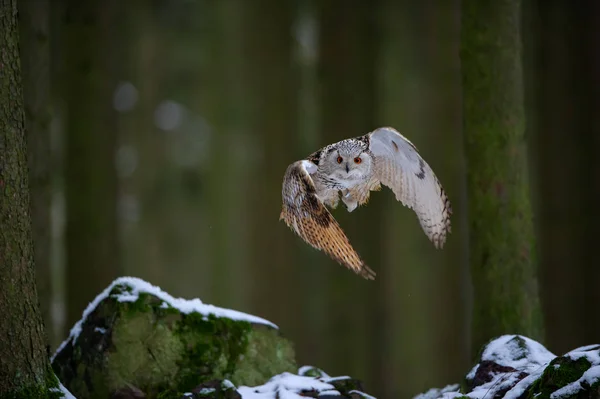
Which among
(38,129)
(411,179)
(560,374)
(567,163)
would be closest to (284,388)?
(411,179)

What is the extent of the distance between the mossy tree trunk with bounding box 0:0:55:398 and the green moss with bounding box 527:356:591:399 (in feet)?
8.26

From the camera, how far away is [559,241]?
767 cm

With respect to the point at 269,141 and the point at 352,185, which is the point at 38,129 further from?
the point at 352,185

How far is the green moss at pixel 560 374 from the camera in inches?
130

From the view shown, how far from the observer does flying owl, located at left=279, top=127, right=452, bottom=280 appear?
13.6 feet

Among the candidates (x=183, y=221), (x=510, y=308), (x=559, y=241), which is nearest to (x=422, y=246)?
(x=559, y=241)

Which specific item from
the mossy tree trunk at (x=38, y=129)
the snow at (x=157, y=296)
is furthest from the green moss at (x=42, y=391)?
the mossy tree trunk at (x=38, y=129)

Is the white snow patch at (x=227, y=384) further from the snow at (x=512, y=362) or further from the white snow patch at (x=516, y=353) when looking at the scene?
the white snow patch at (x=516, y=353)

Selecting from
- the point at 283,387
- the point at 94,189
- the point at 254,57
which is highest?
the point at 254,57

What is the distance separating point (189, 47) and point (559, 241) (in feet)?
17.3

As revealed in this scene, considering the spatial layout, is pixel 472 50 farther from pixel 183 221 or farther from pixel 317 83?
pixel 183 221

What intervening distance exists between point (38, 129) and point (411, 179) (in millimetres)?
3486

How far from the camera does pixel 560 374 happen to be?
3.34 metres

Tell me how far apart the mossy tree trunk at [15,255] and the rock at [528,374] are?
2243 millimetres
